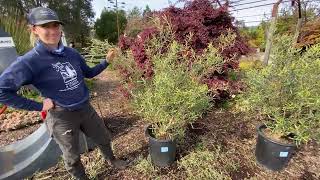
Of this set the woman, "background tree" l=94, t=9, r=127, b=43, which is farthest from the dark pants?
"background tree" l=94, t=9, r=127, b=43

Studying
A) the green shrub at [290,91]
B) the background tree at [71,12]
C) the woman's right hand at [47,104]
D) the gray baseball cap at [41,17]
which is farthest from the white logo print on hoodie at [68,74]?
the background tree at [71,12]

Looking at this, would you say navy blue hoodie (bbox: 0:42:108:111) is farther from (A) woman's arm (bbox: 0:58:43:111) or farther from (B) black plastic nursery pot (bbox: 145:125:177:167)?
(B) black plastic nursery pot (bbox: 145:125:177:167)

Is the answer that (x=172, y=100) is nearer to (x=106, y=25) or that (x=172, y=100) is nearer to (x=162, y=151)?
(x=162, y=151)

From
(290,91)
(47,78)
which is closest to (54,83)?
(47,78)

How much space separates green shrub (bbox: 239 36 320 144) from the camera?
2410 mm

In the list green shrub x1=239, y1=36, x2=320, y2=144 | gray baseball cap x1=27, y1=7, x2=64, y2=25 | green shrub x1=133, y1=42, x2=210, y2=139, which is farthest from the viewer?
green shrub x1=133, y1=42, x2=210, y2=139

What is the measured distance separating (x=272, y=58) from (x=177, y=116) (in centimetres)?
126

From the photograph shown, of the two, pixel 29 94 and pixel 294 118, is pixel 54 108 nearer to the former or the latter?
pixel 294 118

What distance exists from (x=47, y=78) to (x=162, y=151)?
1.42 metres

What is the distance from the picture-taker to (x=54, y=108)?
2.17m

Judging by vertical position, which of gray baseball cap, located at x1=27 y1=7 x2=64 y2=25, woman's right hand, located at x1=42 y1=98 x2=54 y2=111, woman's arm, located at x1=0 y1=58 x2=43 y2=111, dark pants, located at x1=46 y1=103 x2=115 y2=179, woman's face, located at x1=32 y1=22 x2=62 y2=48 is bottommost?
dark pants, located at x1=46 y1=103 x2=115 y2=179

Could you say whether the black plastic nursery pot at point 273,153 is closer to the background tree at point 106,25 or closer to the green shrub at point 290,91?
the green shrub at point 290,91

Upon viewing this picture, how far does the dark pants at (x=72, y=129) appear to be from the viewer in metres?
2.23

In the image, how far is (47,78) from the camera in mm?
2072
